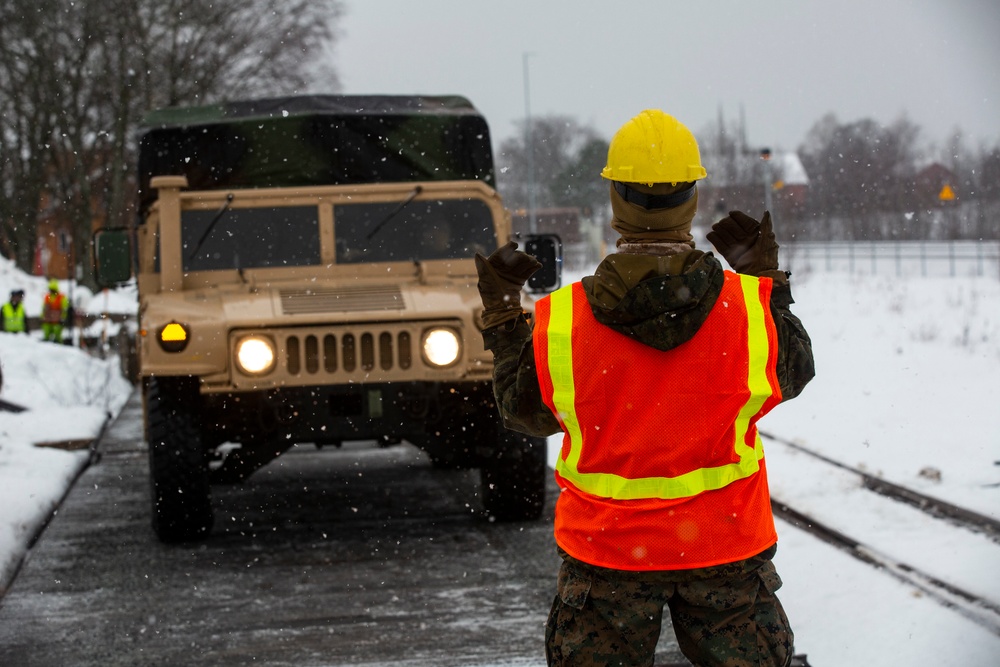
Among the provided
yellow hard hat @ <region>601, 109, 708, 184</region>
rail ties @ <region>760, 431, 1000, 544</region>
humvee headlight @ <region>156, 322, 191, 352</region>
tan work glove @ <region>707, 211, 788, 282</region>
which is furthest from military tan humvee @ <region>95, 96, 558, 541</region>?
yellow hard hat @ <region>601, 109, 708, 184</region>

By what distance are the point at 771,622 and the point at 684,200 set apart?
915mm

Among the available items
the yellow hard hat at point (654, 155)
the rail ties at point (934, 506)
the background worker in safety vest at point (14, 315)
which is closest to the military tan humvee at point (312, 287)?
the rail ties at point (934, 506)

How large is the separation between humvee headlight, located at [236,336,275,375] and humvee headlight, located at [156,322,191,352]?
0.92 feet

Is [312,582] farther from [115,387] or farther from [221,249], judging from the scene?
[115,387]

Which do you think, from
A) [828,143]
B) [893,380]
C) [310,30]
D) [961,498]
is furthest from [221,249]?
[310,30]

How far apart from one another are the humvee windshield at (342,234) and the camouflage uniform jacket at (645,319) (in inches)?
199


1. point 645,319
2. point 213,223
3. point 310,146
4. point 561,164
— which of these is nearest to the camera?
point 645,319

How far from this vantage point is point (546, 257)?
24.6ft

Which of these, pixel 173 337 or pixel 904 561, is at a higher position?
pixel 173 337

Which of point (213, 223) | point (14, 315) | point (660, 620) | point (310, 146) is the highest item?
point (310, 146)

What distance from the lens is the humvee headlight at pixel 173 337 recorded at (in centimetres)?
676

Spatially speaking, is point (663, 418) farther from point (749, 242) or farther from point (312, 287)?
point (312, 287)

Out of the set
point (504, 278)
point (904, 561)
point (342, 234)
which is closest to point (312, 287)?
point (342, 234)

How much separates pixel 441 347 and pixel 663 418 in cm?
419
